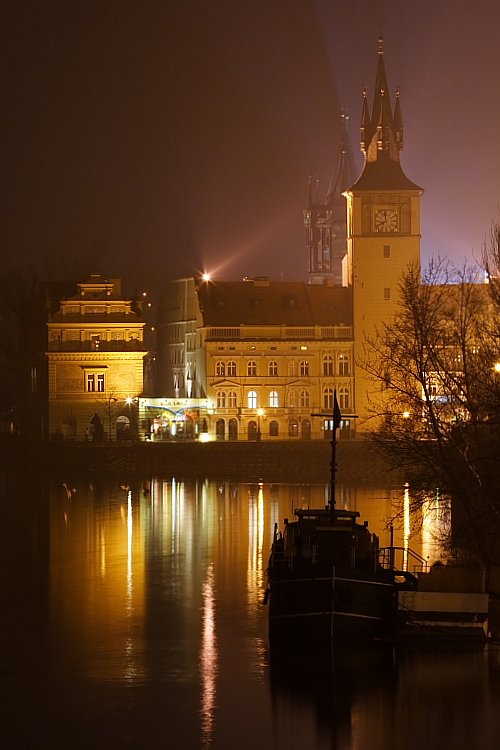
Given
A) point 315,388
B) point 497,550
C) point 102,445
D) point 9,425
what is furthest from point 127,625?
point 9,425

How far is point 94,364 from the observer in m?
101

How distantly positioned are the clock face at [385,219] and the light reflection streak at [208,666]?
2482 inches

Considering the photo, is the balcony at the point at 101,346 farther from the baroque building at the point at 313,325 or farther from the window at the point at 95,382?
the baroque building at the point at 313,325

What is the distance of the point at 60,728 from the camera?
29.4 m

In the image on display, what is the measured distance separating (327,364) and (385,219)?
32.4 feet

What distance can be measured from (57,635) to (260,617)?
15.9 ft

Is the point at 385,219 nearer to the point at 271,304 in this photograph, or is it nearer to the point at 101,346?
the point at 271,304

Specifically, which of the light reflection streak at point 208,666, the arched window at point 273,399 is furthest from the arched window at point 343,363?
the light reflection streak at point 208,666

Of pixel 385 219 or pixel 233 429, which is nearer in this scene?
pixel 233 429

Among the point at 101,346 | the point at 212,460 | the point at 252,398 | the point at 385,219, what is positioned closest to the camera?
the point at 212,460

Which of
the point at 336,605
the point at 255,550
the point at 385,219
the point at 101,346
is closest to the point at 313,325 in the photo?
the point at 385,219

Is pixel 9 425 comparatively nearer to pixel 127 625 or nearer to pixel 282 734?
pixel 127 625

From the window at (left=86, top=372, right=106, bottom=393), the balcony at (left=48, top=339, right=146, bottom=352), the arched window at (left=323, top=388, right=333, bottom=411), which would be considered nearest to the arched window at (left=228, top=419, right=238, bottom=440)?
the arched window at (left=323, top=388, right=333, bottom=411)

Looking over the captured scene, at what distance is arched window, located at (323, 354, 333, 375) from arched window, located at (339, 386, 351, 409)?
133cm
